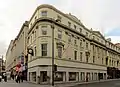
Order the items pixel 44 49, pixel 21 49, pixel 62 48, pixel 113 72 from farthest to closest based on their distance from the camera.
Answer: pixel 113 72 → pixel 21 49 → pixel 62 48 → pixel 44 49

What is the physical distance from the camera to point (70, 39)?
50.5 m

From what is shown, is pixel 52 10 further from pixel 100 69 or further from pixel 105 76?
pixel 105 76

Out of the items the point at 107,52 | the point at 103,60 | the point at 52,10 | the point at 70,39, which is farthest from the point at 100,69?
the point at 52,10

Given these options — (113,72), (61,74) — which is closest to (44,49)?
(61,74)

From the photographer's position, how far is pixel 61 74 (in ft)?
150

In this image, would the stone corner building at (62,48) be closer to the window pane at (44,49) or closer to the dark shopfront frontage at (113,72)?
the window pane at (44,49)

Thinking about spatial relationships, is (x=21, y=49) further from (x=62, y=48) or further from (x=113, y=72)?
(x=113, y=72)

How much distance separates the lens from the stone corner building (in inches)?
1670

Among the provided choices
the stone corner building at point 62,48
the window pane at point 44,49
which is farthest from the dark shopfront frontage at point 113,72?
the window pane at point 44,49

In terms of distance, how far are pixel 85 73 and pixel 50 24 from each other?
63.6 feet

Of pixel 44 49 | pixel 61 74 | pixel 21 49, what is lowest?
pixel 61 74

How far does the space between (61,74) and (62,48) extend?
16.1ft

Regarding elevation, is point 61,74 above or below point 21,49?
below

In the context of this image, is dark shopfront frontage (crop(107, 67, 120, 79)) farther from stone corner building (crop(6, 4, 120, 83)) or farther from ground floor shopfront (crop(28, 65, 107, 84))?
ground floor shopfront (crop(28, 65, 107, 84))
